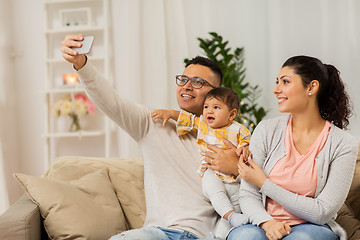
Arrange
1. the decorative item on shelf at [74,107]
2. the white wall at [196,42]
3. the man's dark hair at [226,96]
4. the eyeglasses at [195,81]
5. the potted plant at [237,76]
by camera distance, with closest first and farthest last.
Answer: the man's dark hair at [226,96] → the eyeglasses at [195,81] → the potted plant at [237,76] → the white wall at [196,42] → the decorative item on shelf at [74,107]

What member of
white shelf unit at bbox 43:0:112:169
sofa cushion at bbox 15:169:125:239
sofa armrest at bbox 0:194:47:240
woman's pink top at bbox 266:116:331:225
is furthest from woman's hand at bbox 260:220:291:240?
white shelf unit at bbox 43:0:112:169

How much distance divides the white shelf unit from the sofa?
180cm

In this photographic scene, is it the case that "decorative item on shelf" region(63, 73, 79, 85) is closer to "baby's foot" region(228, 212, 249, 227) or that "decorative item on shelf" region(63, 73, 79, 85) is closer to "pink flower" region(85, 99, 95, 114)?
"pink flower" region(85, 99, 95, 114)

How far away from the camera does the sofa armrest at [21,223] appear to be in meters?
1.72

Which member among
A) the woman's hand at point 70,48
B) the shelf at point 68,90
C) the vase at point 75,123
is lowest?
the vase at point 75,123

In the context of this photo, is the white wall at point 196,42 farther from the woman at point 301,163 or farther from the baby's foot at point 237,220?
the baby's foot at point 237,220

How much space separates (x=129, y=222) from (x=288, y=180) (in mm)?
885

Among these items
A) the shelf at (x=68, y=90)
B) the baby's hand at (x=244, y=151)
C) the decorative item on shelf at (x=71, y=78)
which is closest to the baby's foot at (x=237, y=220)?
the baby's hand at (x=244, y=151)

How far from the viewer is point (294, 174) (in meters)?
1.70

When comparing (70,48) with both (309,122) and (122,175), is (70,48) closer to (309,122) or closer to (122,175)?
(122,175)

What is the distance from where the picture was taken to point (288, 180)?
1697 mm

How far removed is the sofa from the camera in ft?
6.07

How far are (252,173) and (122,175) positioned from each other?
2.84 feet

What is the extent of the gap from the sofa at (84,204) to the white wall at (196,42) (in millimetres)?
1709
